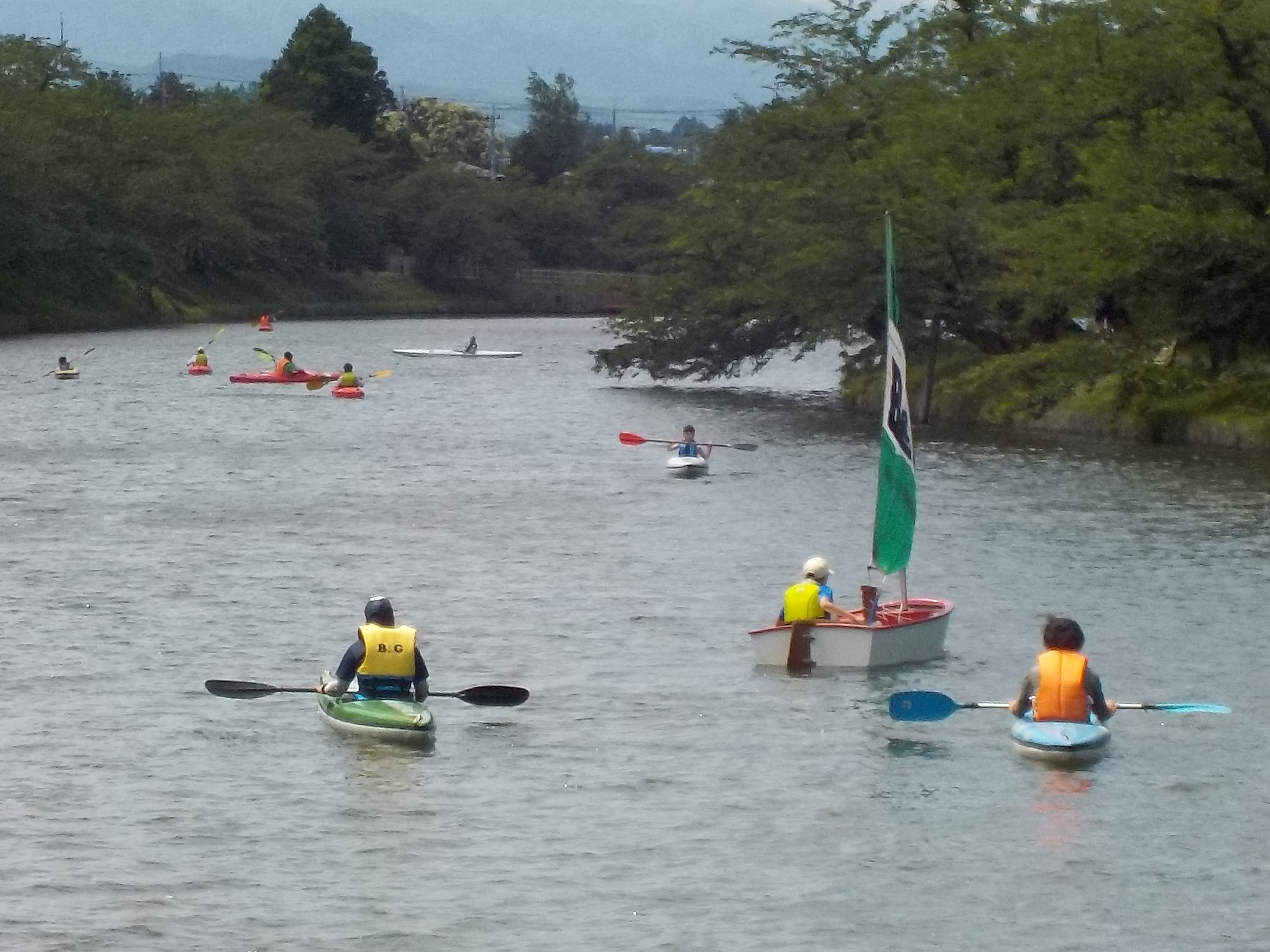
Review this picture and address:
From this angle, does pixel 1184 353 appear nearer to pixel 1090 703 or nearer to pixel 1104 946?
pixel 1090 703

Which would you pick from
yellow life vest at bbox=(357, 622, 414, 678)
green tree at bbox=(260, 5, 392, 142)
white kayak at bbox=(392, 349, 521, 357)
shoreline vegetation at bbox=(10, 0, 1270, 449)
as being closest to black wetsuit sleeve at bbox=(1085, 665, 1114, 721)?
yellow life vest at bbox=(357, 622, 414, 678)

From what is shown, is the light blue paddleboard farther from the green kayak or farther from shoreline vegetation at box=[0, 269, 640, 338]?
shoreline vegetation at box=[0, 269, 640, 338]

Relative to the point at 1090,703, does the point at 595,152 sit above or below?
above

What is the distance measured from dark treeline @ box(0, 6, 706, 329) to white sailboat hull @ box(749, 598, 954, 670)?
43.9 meters

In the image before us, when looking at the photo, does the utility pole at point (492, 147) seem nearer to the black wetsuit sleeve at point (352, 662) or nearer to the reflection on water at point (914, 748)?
the black wetsuit sleeve at point (352, 662)

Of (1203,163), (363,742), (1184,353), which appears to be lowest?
(363,742)

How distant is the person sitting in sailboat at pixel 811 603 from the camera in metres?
21.2

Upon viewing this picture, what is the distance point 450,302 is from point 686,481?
10253 centimetres

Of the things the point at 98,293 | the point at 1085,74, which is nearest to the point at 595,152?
Result: the point at 98,293

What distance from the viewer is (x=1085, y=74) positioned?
166ft

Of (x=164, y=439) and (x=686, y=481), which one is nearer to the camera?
(x=686, y=481)

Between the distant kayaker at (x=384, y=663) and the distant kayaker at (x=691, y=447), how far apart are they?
23515mm

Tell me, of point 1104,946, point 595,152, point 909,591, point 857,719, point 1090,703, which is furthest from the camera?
point 595,152

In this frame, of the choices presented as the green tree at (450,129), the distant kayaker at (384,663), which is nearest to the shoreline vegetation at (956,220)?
the distant kayaker at (384,663)
